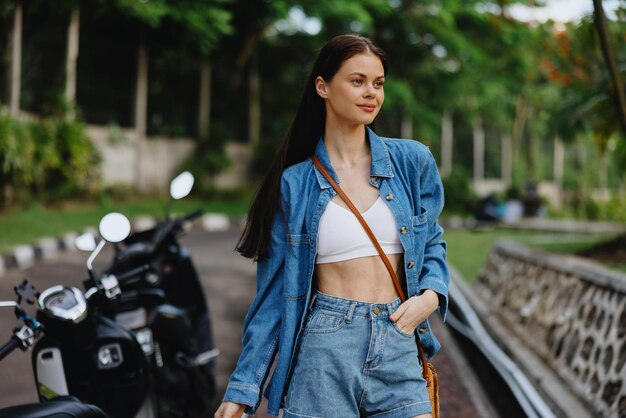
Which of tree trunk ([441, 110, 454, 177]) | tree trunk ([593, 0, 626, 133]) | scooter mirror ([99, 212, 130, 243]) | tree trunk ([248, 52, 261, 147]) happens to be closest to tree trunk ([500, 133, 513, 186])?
tree trunk ([441, 110, 454, 177])

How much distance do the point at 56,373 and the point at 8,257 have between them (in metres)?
7.28

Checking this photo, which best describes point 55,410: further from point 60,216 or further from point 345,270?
point 60,216

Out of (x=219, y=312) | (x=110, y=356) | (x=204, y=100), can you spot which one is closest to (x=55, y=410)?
(x=110, y=356)

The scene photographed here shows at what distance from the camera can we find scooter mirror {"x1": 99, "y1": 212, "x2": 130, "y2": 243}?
322cm

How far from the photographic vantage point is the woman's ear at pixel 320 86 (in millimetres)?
2434

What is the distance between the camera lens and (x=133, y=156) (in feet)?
67.6

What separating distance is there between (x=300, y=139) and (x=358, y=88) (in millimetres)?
A: 291

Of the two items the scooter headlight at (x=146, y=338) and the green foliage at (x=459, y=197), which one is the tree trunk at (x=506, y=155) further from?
the scooter headlight at (x=146, y=338)

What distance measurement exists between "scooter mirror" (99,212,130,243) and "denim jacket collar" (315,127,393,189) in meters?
1.12

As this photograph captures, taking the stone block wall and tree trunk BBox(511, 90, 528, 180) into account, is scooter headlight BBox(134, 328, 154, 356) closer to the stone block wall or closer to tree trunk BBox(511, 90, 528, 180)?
the stone block wall

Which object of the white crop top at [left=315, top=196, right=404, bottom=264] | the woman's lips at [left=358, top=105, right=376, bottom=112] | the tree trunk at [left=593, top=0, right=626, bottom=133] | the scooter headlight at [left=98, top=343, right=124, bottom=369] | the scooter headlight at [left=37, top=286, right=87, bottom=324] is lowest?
the scooter headlight at [left=98, top=343, right=124, bottom=369]

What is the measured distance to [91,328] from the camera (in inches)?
129

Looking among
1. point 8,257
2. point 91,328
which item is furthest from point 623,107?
point 8,257

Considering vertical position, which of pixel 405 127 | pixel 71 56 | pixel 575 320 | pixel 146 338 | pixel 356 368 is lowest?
pixel 575 320
